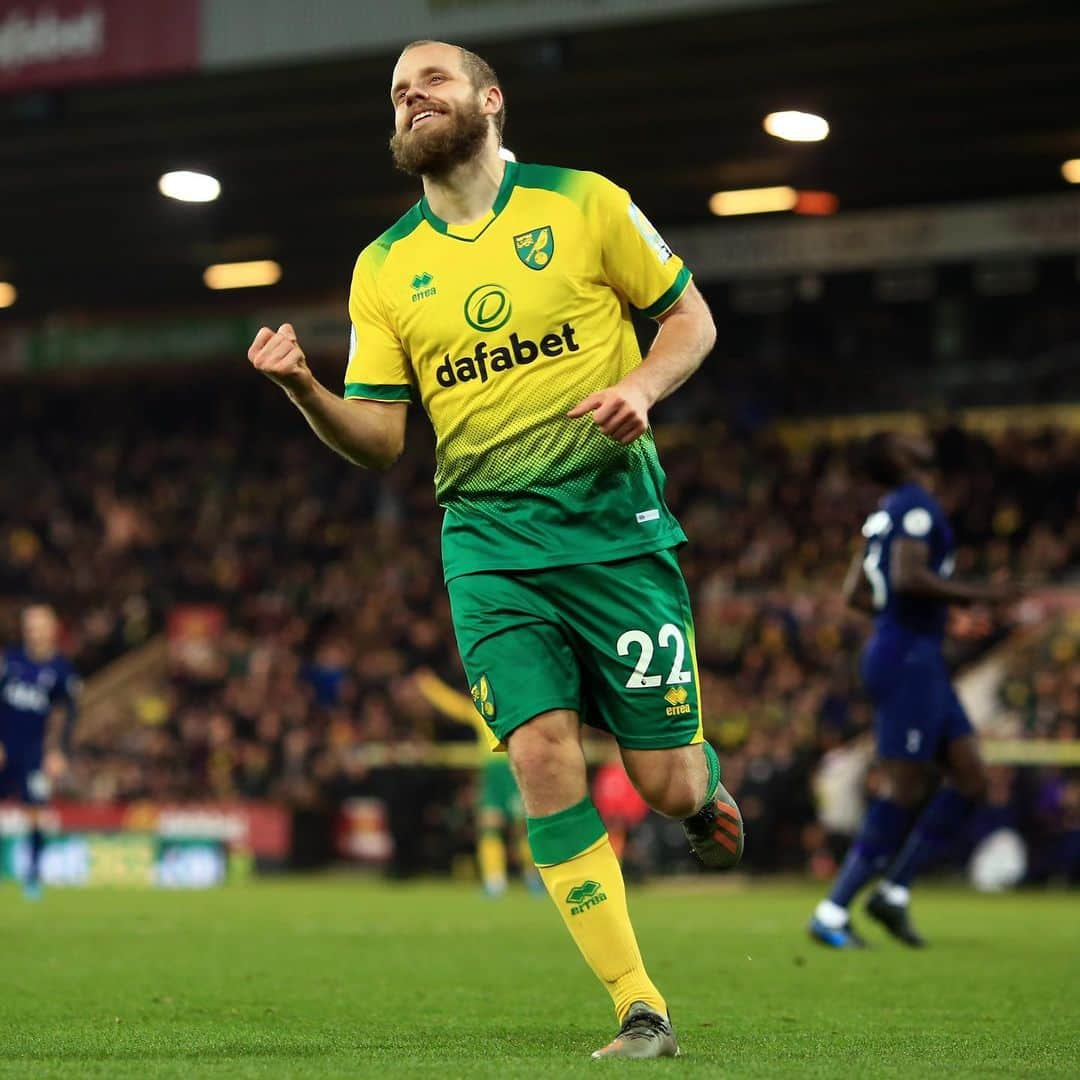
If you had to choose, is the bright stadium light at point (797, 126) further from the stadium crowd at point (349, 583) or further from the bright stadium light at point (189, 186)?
the bright stadium light at point (189, 186)

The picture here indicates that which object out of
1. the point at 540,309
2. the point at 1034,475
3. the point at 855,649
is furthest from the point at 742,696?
the point at 540,309

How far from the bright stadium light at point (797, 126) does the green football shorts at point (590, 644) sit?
14.7 meters

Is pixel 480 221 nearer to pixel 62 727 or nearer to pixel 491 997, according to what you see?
pixel 491 997

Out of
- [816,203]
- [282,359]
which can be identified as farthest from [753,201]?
[282,359]

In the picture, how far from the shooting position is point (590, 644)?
5.21 m

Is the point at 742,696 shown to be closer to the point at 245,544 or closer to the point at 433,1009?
the point at 245,544

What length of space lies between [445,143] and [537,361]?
615mm

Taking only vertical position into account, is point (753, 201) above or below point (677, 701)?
above

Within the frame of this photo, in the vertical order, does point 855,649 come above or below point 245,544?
below

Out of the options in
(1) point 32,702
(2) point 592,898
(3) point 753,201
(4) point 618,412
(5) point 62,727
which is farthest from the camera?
(3) point 753,201

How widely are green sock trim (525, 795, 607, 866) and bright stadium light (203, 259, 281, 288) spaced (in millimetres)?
23863

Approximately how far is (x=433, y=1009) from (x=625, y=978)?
1747 millimetres

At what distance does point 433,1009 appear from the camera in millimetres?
6680

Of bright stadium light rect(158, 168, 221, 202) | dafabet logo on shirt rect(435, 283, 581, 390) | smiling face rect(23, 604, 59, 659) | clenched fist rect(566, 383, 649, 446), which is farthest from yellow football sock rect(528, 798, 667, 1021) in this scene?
bright stadium light rect(158, 168, 221, 202)
